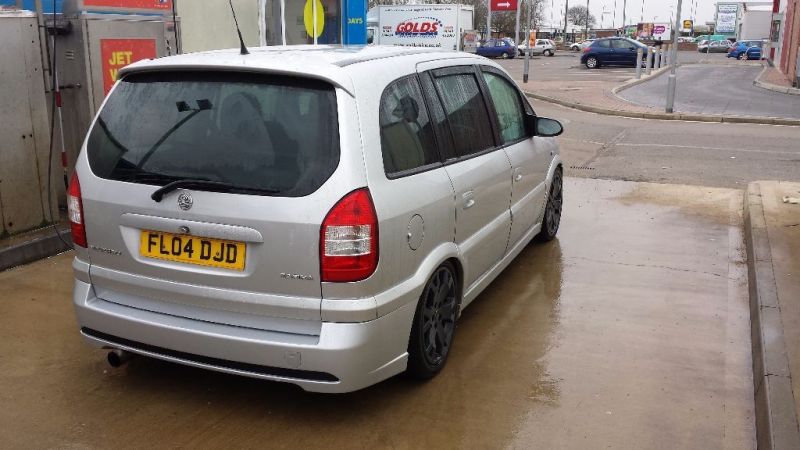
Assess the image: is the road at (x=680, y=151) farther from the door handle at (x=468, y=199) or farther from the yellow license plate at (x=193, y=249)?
the yellow license plate at (x=193, y=249)

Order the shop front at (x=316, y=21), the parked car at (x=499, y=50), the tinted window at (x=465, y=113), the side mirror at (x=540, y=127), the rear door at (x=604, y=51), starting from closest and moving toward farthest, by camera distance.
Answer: the tinted window at (x=465, y=113) → the side mirror at (x=540, y=127) → the shop front at (x=316, y=21) → the rear door at (x=604, y=51) → the parked car at (x=499, y=50)

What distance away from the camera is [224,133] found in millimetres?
3377

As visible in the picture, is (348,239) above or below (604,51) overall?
below

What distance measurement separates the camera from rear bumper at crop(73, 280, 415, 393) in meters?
3.21

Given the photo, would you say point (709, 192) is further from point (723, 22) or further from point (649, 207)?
point (723, 22)

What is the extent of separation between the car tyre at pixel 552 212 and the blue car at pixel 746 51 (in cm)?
5598

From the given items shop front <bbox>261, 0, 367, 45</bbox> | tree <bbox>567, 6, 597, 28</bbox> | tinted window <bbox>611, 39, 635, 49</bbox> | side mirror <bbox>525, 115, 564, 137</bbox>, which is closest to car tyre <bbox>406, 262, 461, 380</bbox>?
side mirror <bbox>525, 115, 564, 137</bbox>

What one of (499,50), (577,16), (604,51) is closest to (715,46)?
(499,50)

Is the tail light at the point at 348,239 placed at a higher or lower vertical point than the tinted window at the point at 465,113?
lower

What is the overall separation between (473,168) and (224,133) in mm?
1548

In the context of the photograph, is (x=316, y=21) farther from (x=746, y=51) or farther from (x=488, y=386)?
(x=746, y=51)

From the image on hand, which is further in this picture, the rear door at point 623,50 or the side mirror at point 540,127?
the rear door at point 623,50

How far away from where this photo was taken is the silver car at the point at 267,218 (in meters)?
3.21

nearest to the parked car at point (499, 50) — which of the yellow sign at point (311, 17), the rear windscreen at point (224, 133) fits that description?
the yellow sign at point (311, 17)
